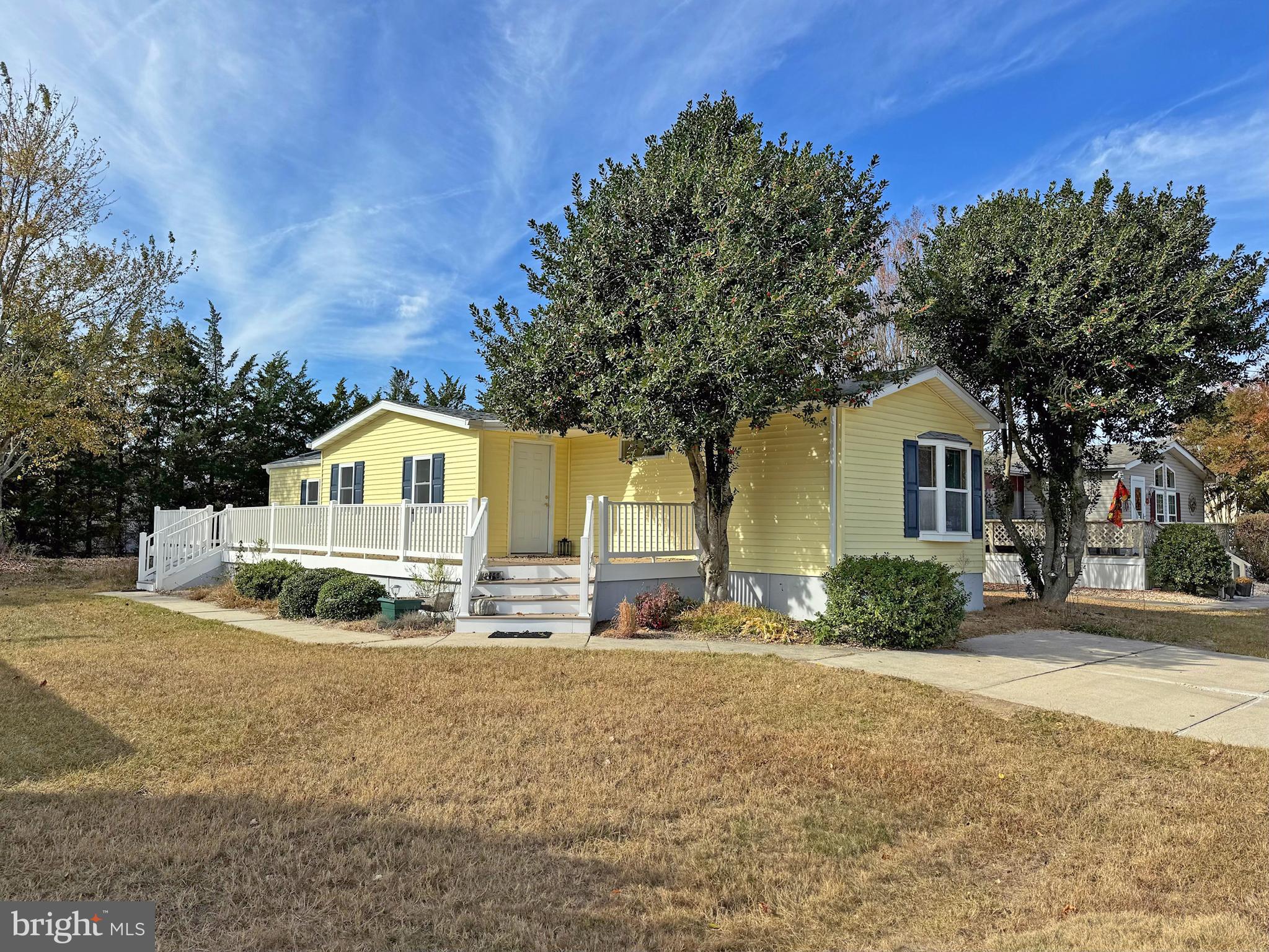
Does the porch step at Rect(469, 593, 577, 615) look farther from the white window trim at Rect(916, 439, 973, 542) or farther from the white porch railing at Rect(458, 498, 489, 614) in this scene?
the white window trim at Rect(916, 439, 973, 542)

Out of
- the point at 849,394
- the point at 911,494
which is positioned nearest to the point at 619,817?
the point at 849,394

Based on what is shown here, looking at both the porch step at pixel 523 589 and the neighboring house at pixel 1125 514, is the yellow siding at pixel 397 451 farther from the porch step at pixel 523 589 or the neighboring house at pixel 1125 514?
the neighboring house at pixel 1125 514

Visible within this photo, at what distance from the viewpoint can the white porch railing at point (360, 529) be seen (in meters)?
11.7

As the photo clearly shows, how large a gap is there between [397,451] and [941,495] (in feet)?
36.9

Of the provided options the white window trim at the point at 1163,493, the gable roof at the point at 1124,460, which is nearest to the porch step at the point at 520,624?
the gable roof at the point at 1124,460

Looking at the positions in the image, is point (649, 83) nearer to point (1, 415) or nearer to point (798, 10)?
point (798, 10)

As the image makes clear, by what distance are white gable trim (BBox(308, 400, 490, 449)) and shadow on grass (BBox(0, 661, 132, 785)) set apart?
303 inches

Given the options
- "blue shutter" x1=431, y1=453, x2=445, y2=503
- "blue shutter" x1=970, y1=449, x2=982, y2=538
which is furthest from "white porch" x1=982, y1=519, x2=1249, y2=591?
"blue shutter" x1=431, y1=453, x2=445, y2=503

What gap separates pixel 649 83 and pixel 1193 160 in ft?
27.5

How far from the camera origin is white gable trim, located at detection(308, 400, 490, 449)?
1364 centimetres

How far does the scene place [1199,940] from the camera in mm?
2934

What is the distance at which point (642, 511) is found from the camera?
1189 cm

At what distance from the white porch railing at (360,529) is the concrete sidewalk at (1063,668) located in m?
1.91

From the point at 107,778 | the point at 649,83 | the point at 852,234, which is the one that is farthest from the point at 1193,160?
the point at 107,778
